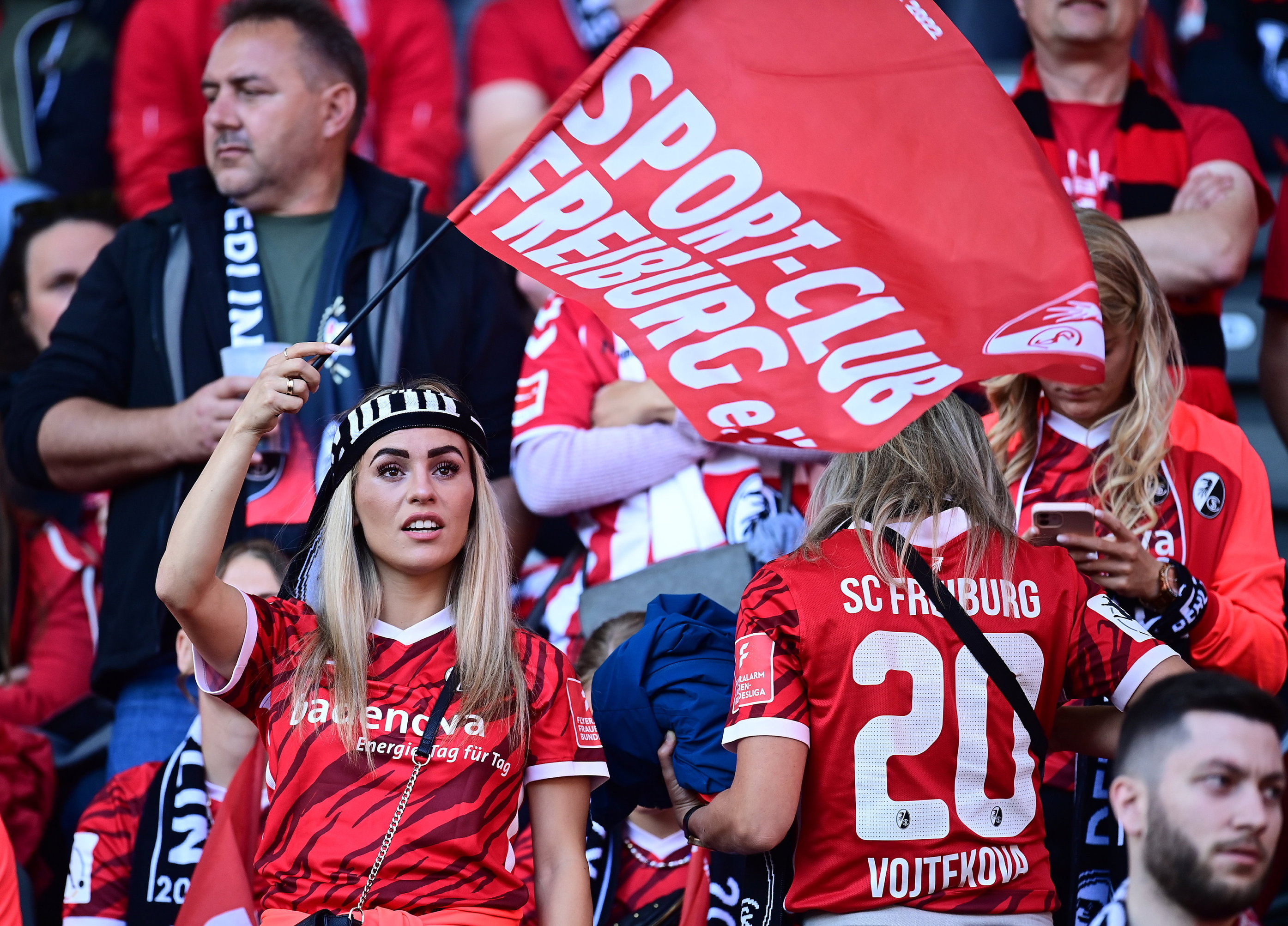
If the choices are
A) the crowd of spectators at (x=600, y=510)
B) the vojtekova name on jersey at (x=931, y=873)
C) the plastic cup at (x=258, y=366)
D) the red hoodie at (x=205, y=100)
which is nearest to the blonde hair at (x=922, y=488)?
the crowd of spectators at (x=600, y=510)

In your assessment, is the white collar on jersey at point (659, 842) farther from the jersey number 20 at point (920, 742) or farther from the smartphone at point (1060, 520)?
the smartphone at point (1060, 520)

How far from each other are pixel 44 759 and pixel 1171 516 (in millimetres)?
3092

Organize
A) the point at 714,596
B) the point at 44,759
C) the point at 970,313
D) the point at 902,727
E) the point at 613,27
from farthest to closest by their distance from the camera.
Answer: the point at 613,27 → the point at 44,759 → the point at 714,596 → the point at 970,313 → the point at 902,727

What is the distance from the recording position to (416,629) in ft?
10.0

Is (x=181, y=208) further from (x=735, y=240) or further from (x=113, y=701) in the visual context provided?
(x=735, y=240)

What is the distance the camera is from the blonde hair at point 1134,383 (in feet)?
11.2

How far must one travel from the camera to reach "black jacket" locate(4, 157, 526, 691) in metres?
4.07

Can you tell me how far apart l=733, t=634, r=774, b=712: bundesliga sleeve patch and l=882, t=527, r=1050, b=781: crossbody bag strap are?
1.02 ft

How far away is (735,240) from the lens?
9.88 ft

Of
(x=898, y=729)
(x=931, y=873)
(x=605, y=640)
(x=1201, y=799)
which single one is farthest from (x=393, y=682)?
(x=1201, y=799)

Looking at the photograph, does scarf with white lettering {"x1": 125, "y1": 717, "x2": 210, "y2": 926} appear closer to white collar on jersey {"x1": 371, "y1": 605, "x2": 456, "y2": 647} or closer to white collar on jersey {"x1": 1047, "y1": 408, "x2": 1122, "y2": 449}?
white collar on jersey {"x1": 371, "y1": 605, "x2": 456, "y2": 647}

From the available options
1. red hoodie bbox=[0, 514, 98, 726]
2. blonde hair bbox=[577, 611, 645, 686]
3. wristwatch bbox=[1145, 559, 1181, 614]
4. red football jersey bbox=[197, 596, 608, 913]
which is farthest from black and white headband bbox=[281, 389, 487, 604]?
red hoodie bbox=[0, 514, 98, 726]

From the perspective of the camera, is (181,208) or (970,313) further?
(181,208)

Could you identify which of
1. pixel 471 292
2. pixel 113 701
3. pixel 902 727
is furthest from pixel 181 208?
pixel 902 727
